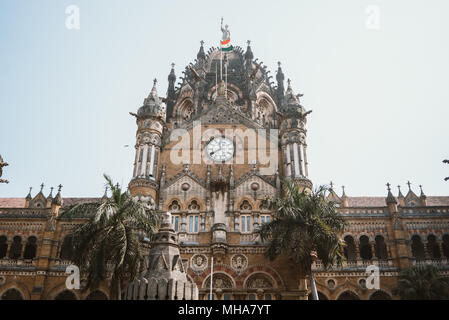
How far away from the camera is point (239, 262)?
107 feet

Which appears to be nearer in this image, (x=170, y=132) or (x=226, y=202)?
(x=226, y=202)

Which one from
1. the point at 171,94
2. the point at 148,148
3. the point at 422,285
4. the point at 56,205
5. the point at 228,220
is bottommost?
the point at 422,285

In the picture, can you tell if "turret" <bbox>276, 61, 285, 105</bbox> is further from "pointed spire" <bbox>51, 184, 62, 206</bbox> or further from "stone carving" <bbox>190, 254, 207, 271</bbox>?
"pointed spire" <bbox>51, 184, 62, 206</bbox>

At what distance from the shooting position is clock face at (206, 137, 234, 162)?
38.6 metres

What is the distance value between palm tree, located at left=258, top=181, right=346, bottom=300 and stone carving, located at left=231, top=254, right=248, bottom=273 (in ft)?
12.9

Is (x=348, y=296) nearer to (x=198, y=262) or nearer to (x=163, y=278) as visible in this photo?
(x=198, y=262)

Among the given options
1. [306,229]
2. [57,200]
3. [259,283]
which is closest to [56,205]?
[57,200]

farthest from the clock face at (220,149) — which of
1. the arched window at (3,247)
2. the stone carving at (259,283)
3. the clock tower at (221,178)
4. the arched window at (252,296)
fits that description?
the arched window at (3,247)

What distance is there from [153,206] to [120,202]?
7.15 meters

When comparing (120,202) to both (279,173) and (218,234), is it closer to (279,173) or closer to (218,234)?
(218,234)

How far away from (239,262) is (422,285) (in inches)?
526

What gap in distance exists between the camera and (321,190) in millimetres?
29109

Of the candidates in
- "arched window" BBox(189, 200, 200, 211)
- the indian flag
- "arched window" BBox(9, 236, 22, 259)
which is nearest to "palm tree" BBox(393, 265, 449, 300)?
"arched window" BBox(189, 200, 200, 211)
